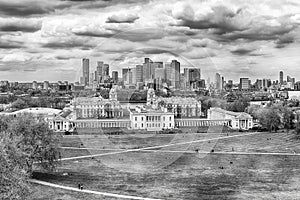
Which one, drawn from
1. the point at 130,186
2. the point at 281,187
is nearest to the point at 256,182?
the point at 281,187

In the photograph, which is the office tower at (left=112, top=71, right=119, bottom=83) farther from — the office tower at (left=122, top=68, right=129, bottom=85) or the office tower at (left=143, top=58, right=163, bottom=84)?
the office tower at (left=143, top=58, right=163, bottom=84)

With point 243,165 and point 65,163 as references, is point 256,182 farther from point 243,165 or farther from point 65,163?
point 65,163

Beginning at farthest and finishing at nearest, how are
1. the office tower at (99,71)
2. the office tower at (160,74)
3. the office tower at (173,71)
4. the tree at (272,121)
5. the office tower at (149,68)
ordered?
1. the tree at (272,121)
2. the office tower at (99,71)
3. the office tower at (160,74)
4. the office tower at (149,68)
5. the office tower at (173,71)

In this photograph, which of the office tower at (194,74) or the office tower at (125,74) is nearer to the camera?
the office tower at (125,74)

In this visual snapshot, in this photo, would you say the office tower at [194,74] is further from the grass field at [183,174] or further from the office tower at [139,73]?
the grass field at [183,174]

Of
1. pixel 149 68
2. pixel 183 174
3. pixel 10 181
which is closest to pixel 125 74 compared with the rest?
pixel 149 68

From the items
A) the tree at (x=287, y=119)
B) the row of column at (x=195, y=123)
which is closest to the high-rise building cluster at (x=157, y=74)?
the row of column at (x=195, y=123)

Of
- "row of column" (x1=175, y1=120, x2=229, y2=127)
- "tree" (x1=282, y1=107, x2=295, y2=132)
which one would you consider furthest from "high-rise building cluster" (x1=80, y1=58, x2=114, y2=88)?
"tree" (x1=282, y1=107, x2=295, y2=132)

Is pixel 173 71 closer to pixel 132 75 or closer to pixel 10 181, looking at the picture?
pixel 132 75

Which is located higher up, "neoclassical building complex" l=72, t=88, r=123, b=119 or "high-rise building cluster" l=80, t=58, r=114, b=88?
"high-rise building cluster" l=80, t=58, r=114, b=88
